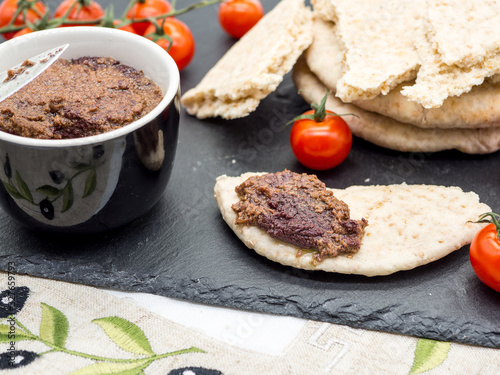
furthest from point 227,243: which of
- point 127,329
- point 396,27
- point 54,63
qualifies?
point 396,27

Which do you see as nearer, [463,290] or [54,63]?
[463,290]

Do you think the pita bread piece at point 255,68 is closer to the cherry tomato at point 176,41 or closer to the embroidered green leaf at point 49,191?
the cherry tomato at point 176,41

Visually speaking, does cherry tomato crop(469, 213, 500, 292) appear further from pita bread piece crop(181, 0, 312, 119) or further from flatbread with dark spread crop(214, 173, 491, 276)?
pita bread piece crop(181, 0, 312, 119)

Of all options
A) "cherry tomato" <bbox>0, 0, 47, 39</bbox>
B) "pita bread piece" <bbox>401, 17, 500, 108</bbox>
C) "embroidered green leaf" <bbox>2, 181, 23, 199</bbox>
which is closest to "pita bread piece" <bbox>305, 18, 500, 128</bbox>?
"pita bread piece" <bbox>401, 17, 500, 108</bbox>

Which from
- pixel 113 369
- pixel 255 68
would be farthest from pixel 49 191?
pixel 255 68

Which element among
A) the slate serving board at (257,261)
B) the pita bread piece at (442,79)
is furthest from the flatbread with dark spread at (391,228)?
the pita bread piece at (442,79)

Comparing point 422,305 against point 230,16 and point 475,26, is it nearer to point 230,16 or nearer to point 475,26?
point 475,26
